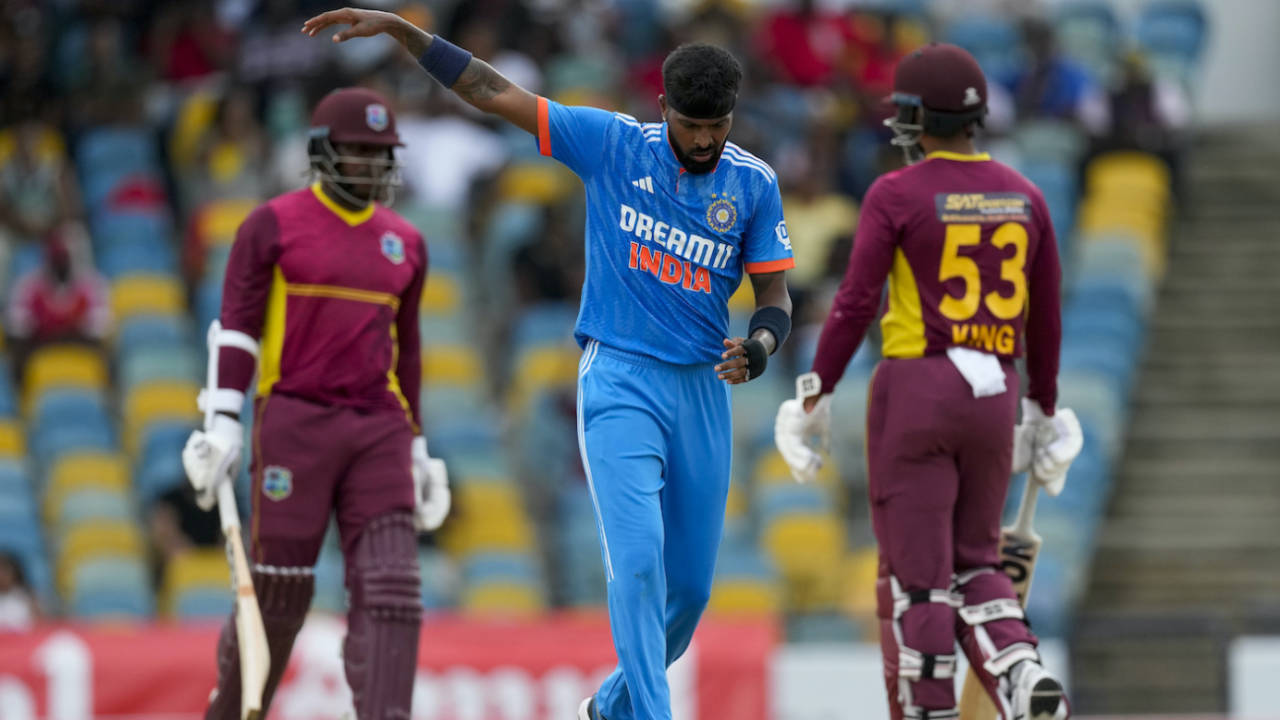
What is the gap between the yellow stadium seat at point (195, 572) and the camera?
12.8 meters

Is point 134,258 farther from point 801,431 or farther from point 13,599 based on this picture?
point 801,431

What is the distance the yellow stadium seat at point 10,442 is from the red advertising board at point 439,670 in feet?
7.29

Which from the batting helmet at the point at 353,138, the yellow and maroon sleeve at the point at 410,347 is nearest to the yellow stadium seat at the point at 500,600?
the yellow and maroon sleeve at the point at 410,347

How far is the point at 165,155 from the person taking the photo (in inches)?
632

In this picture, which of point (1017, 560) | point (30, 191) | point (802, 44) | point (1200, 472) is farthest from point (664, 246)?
point (802, 44)

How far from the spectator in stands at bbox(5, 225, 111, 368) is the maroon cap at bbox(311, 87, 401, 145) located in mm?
7056

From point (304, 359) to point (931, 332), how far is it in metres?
2.31

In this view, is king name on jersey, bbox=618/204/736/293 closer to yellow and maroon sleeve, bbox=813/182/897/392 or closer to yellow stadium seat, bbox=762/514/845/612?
yellow and maroon sleeve, bbox=813/182/897/392

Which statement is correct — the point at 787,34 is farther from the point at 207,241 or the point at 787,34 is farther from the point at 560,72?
the point at 207,241

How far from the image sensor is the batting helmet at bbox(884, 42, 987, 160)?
7.39 m

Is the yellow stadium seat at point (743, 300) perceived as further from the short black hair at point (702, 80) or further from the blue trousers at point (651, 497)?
the short black hair at point (702, 80)

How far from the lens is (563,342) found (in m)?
14.6

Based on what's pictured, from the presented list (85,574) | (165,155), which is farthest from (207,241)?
(85,574)

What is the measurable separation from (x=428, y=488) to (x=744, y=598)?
17.4 ft
